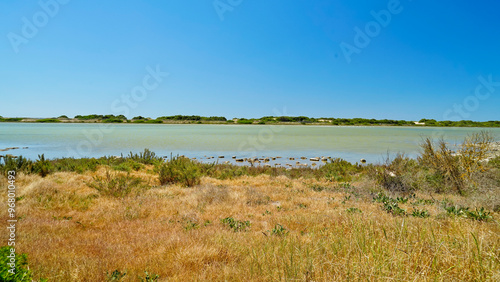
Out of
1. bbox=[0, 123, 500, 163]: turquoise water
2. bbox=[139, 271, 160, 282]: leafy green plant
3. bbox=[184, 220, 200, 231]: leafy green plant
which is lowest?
bbox=[0, 123, 500, 163]: turquoise water

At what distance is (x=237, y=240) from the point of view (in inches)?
195

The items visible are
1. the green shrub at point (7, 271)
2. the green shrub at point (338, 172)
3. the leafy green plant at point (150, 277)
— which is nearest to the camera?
the green shrub at point (7, 271)

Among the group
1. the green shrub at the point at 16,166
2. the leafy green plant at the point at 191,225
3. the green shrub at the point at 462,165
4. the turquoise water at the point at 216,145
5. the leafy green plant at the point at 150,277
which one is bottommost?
the turquoise water at the point at 216,145

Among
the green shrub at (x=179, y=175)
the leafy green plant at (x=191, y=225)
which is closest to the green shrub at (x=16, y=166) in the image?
the green shrub at (x=179, y=175)

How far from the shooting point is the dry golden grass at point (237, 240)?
10.5ft

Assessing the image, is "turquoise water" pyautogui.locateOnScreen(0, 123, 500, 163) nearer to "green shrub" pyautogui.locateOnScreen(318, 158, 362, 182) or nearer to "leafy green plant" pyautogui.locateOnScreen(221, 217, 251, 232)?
"green shrub" pyautogui.locateOnScreen(318, 158, 362, 182)

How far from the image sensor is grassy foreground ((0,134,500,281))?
3.33m

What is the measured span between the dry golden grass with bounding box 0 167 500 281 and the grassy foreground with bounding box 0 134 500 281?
0.09 feet

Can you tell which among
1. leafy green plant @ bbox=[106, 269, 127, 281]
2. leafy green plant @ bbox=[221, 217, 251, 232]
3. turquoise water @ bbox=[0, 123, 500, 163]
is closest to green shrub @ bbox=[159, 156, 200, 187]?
leafy green plant @ bbox=[221, 217, 251, 232]

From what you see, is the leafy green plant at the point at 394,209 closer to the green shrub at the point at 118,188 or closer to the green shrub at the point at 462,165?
the green shrub at the point at 462,165

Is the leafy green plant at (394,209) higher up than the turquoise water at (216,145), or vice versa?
the leafy green plant at (394,209)

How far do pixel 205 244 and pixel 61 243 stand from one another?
2.73 meters

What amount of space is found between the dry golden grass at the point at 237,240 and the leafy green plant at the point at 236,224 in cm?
16

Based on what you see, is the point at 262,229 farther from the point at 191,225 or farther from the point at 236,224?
the point at 191,225
